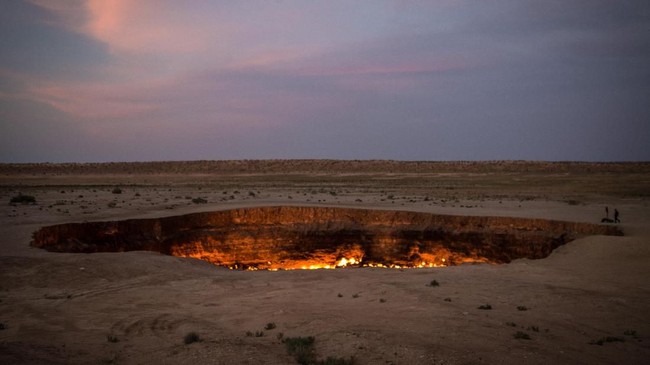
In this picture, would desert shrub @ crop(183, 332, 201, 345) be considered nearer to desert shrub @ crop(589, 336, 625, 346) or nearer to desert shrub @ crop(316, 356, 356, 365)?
desert shrub @ crop(316, 356, 356, 365)

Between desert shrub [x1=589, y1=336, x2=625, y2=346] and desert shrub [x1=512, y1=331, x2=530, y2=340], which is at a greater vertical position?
desert shrub [x1=512, y1=331, x2=530, y2=340]

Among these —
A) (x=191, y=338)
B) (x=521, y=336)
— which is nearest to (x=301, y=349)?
(x=191, y=338)

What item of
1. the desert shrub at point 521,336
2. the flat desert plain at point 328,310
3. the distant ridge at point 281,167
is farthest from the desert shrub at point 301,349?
the distant ridge at point 281,167

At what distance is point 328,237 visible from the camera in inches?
925

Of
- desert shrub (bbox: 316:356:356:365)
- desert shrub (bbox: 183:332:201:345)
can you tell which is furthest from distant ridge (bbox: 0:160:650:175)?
desert shrub (bbox: 316:356:356:365)

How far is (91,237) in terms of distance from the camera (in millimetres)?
19109

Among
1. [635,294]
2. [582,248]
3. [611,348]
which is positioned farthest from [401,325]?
[582,248]

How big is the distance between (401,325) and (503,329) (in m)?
1.68

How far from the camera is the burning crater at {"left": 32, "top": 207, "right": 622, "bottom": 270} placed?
1978cm

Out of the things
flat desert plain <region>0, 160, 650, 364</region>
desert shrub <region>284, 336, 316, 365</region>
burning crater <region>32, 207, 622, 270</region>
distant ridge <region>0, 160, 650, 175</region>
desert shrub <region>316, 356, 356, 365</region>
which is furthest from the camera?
distant ridge <region>0, 160, 650, 175</region>

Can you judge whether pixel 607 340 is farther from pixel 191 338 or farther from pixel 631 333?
pixel 191 338

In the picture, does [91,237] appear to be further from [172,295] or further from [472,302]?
[472,302]

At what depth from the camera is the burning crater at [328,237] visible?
779 inches

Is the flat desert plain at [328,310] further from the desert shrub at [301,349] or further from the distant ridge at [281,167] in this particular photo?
the distant ridge at [281,167]
